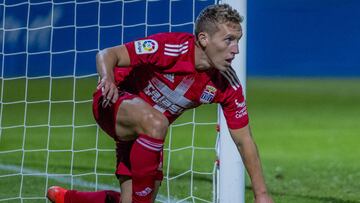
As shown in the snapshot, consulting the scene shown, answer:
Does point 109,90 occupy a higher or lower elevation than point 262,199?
higher

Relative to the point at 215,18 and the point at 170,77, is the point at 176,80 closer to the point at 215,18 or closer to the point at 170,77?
the point at 170,77

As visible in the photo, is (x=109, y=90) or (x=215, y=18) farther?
(x=215, y=18)

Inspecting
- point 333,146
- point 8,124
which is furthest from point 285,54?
point 8,124

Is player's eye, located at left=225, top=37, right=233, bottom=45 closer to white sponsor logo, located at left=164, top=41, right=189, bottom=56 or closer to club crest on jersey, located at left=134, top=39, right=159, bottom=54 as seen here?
white sponsor logo, located at left=164, top=41, right=189, bottom=56

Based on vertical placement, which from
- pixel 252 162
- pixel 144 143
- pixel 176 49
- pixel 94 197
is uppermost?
pixel 176 49

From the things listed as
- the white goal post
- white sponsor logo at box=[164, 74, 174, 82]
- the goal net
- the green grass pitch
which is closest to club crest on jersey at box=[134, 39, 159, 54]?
white sponsor logo at box=[164, 74, 174, 82]

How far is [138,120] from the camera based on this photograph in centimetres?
400

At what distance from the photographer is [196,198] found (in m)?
5.75

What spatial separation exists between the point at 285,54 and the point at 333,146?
2.30m

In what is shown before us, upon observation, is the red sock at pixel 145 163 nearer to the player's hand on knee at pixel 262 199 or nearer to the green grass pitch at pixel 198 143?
the player's hand on knee at pixel 262 199

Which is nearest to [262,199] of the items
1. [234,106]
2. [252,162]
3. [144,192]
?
[252,162]

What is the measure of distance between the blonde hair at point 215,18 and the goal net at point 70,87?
148cm

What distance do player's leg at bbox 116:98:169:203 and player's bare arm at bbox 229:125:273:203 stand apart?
1.51ft

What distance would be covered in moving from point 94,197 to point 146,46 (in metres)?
1.07
